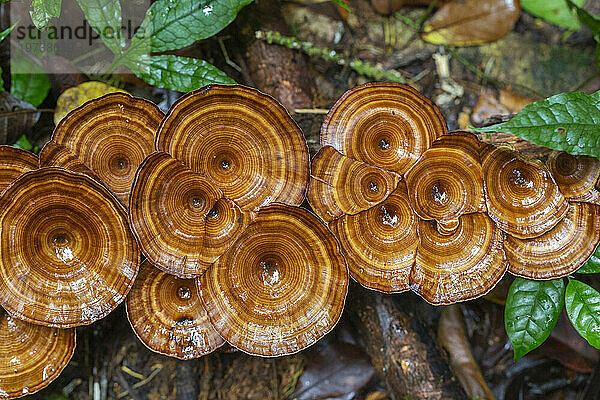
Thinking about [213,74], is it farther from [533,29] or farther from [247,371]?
[533,29]

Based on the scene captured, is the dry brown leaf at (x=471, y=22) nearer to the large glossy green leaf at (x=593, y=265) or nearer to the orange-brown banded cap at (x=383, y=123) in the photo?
the orange-brown banded cap at (x=383, y=123)

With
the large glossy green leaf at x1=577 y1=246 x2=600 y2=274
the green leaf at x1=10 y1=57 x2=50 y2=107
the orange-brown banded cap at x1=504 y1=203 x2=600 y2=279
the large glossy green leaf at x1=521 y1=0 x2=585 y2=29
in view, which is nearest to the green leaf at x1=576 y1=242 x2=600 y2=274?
the large glossy green leaf at x1=577 y1=246 x2=600 y2=274

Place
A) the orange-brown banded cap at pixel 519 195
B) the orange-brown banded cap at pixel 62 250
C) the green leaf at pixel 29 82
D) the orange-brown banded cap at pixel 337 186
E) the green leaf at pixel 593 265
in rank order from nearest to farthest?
1. the orange-brown banded cap at pixel 62 250
2. the orange-brown banded cap at pixel 337 186
3. the orange-brown banded cap at pixel 519 195
4. the green leaf at pixel 593 265
5. the green leaf at pixel 29 82

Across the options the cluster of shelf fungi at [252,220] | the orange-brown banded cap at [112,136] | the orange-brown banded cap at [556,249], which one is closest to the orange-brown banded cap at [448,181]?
the cluster of shelf fungi at [252,220]

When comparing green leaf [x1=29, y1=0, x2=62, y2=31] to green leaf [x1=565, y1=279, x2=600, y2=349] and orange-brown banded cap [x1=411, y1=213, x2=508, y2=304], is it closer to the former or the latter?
orange-brown banded cap [x1=411, y1=213, x2=508, y2=304]

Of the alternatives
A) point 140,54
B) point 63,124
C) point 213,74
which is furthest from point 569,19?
point 63,124

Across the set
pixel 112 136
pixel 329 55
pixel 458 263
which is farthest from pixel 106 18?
pixel 458 263
